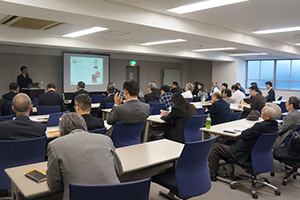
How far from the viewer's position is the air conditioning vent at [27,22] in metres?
5.96

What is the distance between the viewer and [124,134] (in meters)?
3.54

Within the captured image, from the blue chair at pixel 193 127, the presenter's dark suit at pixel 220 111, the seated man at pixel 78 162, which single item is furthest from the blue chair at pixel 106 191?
the presenter's dark suit at pixel 220 111

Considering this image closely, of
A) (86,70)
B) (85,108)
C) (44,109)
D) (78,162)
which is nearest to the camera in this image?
(78,162)

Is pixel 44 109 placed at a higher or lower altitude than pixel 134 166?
higher

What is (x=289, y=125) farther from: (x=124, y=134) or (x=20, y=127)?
(x=20, y=127)

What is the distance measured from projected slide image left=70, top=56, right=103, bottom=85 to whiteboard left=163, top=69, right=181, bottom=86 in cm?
456

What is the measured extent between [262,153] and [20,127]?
113 inches

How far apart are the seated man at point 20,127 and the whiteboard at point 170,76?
1249 centimetres

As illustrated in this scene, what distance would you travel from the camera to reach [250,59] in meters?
15.0

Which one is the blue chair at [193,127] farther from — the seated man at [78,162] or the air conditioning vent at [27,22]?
the air conditioning vent at [27,22]

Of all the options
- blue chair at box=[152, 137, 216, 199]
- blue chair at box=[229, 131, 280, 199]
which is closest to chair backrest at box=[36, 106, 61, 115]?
blue chair at box=[152, 137, 216, 199]

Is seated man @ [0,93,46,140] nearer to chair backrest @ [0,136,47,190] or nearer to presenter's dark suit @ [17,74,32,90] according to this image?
chair backrest @ [0,136,47,190]

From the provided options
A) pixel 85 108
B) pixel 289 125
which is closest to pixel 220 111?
pixel 289 125

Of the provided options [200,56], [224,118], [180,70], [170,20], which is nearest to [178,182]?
[224,118]
